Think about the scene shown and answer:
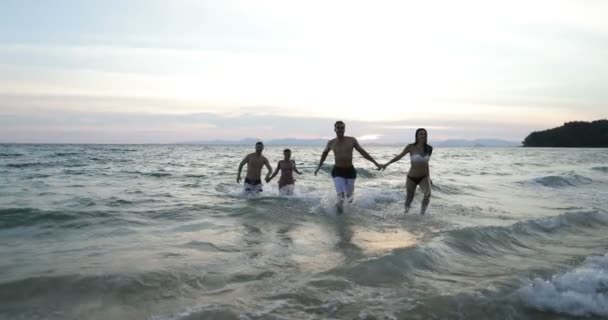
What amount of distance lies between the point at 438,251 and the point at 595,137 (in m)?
123

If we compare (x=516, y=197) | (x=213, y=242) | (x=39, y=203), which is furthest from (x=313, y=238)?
(x=516, y=197)

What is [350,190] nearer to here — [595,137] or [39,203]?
[39,203]

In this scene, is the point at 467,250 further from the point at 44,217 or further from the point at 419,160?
the point at 44,217

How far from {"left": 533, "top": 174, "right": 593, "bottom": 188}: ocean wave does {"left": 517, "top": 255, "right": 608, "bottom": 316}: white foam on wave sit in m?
16.6

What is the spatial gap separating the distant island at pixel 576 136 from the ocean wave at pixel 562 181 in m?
102

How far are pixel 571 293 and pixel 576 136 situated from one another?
128 m

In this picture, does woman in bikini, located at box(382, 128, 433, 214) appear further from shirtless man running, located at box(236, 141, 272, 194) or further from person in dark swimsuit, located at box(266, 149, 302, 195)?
shirtless man running, located at box(236, 141, 272, 194)

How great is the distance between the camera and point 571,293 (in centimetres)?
455

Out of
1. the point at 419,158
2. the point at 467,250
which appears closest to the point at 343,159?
the point at 419,158

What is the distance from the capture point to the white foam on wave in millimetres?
4316

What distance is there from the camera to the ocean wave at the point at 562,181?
2027cm

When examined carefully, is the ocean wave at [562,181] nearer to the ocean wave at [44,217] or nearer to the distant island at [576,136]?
the ocean wave at [44,217]

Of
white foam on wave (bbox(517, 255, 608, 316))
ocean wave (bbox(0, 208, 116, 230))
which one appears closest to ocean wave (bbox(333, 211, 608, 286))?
white foam on wave (bbox(517, 255, 608, 316))

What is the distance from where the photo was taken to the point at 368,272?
5.41 metres
